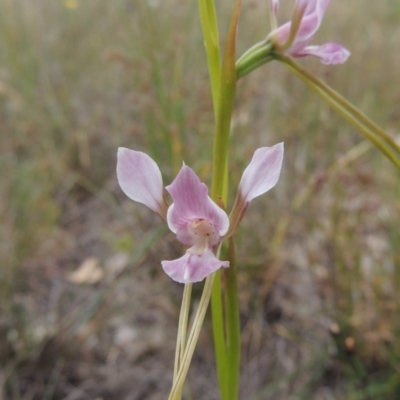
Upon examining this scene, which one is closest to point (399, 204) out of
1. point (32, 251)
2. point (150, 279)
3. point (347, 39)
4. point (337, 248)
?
point (337, 248)

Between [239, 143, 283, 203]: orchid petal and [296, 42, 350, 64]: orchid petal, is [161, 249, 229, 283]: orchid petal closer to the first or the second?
[239, 143, 283, 203]: orchid petal

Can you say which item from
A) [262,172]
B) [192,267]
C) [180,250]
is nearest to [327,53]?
[262,172]

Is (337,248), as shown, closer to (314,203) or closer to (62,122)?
(314,203)

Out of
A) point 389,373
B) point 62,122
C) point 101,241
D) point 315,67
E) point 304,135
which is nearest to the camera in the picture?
point 389,373

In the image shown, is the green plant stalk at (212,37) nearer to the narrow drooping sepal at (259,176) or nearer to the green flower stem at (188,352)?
the narrow drooping sepal at (259,176)

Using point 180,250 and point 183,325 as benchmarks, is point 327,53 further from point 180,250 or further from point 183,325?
point 180,250

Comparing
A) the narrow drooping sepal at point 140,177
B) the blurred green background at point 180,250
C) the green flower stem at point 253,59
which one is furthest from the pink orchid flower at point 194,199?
the blurred green background at point 180,250
